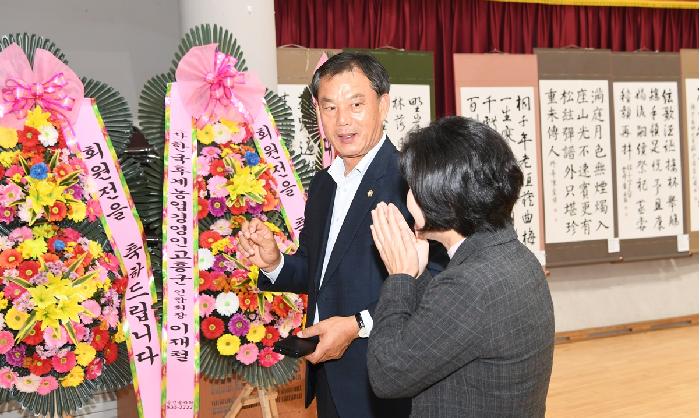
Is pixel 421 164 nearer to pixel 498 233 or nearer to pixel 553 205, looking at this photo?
pixel 498 233

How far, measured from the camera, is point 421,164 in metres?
1.32

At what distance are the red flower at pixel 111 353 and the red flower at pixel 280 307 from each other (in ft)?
1.81

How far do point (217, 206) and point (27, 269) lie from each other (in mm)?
646

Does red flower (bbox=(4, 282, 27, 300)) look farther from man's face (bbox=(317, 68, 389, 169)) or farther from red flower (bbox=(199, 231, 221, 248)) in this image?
man's face (bbox=(317, 68, 389, 169))

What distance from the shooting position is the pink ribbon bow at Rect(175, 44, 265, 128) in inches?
109

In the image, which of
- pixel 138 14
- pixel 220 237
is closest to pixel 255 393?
pixel 220 237

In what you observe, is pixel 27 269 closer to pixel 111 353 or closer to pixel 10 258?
pixel 10 258

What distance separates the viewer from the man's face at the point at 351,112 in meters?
1.95

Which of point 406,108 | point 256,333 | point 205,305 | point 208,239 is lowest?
point 256,333

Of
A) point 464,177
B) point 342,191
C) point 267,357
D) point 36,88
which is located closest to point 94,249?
point 36,88

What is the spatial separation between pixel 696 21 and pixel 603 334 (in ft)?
8.25

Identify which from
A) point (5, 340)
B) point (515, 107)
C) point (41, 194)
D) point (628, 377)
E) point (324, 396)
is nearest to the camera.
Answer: point (324, 396)

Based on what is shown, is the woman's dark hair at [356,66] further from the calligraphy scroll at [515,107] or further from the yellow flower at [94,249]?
the calligraphy scroll at [515,107]

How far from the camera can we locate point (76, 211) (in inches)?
104
